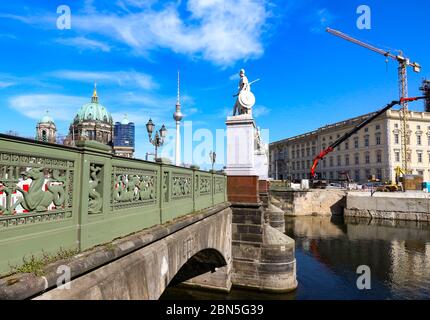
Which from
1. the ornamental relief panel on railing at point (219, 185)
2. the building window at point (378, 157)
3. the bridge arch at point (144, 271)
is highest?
the building window at point (378, 157)

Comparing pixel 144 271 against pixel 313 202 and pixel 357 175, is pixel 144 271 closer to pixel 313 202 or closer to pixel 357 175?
pixel 313 202

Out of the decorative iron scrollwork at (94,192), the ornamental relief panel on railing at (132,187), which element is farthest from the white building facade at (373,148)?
the decorative iron scrollwork at (94,192)

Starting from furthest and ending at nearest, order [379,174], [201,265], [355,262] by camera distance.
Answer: [379,174]
[355,262]
[201,265]

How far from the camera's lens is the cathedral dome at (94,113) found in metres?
75.8

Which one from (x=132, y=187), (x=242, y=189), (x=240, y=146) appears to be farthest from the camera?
(x=240, y=146)

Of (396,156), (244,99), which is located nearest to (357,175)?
(396,156)

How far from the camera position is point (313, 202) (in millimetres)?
42062

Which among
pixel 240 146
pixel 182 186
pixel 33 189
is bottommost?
pixel 182 186

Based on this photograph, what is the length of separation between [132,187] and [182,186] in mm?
2382

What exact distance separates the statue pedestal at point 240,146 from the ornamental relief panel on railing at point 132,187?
23.4 ft

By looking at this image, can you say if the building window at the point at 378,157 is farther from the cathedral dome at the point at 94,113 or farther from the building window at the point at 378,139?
the cathedral dome at the point at 94,113

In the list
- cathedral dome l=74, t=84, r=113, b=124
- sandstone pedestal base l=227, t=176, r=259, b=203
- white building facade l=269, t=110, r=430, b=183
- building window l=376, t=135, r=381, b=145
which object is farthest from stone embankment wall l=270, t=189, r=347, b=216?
cathedral dome l=74, t=84, r=113, b=124
